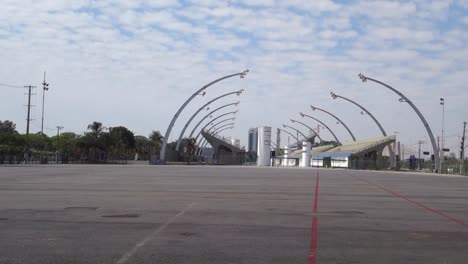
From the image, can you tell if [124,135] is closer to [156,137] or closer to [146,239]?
[156,137]

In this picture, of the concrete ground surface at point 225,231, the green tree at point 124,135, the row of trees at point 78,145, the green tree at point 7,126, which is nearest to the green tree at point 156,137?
the row of trees at point 78,145

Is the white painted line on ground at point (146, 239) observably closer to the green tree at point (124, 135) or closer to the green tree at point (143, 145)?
the green tree at point (124, 135)

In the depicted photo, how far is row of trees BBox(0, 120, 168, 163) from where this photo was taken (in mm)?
92162

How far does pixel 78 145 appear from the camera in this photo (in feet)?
395

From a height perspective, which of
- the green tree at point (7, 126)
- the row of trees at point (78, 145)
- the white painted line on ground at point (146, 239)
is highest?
the green tree at point (7, 126)

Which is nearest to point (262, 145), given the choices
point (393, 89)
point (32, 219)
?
point (393, 89)

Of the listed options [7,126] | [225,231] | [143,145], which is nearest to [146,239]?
[225,231]

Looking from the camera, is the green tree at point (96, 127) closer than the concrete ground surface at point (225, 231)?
No

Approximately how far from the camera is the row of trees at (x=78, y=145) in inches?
3628

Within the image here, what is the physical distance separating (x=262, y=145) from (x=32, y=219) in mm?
92610

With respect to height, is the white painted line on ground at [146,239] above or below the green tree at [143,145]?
below

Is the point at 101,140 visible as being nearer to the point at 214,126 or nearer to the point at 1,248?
the point at 214,126

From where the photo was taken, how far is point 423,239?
1142cm

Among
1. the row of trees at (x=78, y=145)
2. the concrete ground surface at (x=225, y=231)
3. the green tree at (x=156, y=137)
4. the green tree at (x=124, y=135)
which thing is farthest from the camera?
the green tree at (x=156, y=137)
